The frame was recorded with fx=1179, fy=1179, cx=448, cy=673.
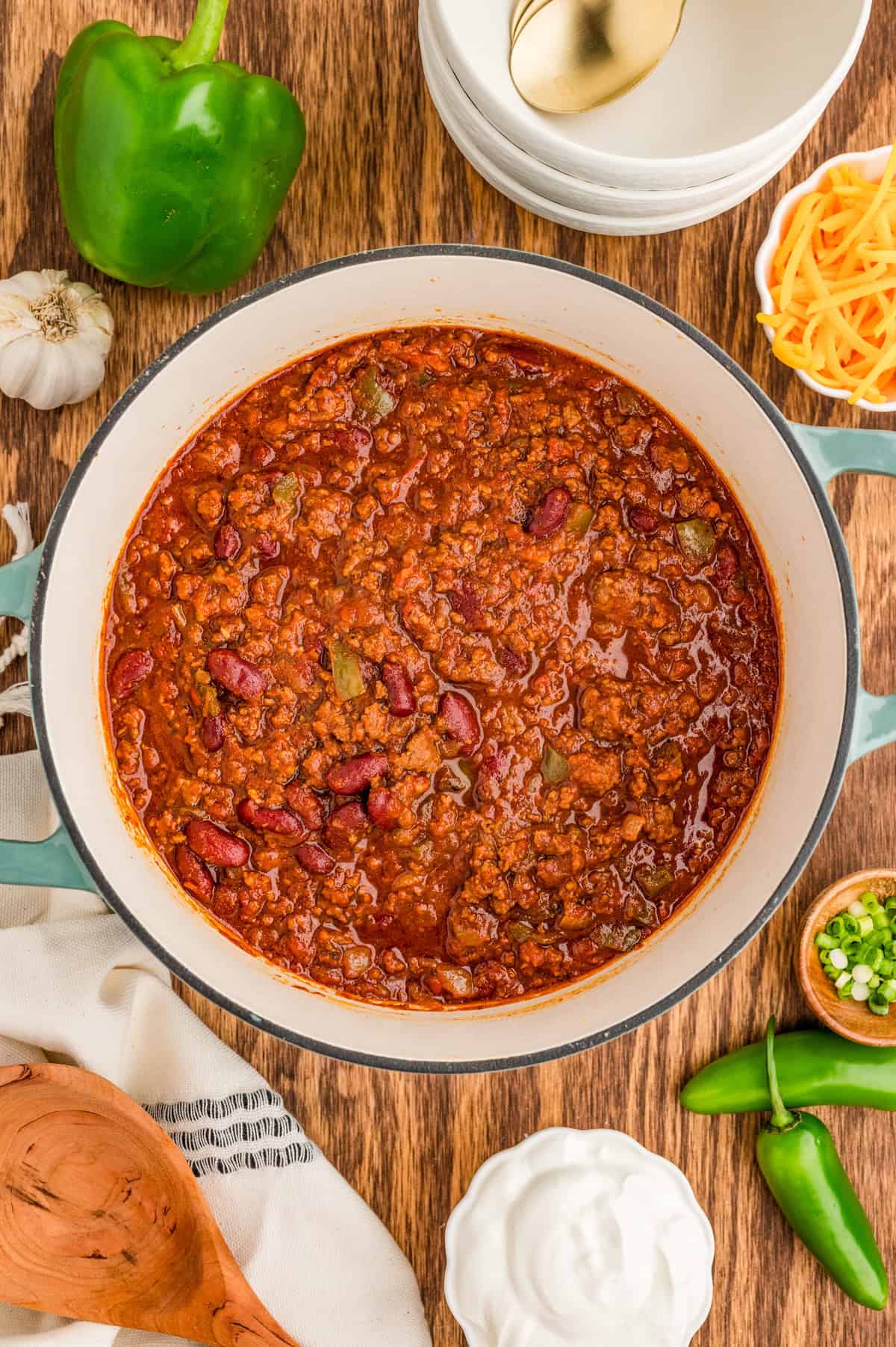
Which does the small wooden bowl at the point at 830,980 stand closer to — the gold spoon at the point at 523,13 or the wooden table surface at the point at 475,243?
the wooden table surface at the point at 475,243

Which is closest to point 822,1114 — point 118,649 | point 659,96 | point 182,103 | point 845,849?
point 845,849

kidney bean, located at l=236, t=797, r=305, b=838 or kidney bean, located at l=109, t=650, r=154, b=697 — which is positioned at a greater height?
kidney bean, located at l=109, t=650, r=154, b=697

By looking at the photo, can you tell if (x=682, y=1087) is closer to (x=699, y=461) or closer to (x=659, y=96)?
(x=699, y=461)

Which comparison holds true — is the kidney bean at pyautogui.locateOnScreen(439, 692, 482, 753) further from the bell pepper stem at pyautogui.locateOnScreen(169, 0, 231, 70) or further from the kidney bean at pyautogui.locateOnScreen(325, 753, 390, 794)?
the bell pepper stem at pyautogui.locateOnScreen(169, 0, 231, 70)

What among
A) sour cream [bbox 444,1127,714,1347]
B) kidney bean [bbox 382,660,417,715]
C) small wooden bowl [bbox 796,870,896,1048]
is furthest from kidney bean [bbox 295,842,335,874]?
small wooden bowl [bbox 796,870,896,1048]

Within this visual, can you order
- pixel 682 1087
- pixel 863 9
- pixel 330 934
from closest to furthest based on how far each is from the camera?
pixel 863 9 → pixel 330 934 → pixel 682 1087

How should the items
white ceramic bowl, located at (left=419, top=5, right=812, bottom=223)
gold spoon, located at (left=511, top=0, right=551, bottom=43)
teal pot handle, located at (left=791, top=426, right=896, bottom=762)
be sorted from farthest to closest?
gold spoon, located at (left=511, top=0, right=551, bottom=43) < white ceramic bowl, located at (left=419, top=5, right=812, bottom=223) < teal pot handle, located at (left=791, top=426, right=896, bottom=762)

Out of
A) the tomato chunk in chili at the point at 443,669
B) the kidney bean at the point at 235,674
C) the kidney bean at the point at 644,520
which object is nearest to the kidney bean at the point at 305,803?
the tomato chunk in chili at the point at 443,669

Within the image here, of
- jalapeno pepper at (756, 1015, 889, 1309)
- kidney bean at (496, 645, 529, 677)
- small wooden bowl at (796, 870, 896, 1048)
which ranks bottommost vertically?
jalapeno pepper at (756, 1015, 889, 1309)
